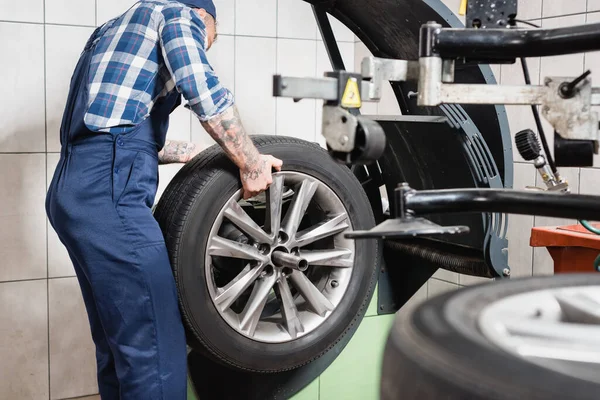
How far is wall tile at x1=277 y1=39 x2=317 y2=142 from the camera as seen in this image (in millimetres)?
4090

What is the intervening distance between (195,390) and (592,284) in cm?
157

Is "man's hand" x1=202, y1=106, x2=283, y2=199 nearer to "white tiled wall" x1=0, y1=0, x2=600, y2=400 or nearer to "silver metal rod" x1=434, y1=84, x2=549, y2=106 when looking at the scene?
"silver metal rod" x1=434, y1=84, x2=549, y2=106

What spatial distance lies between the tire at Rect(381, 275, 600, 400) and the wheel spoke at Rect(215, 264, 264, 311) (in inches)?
41.1

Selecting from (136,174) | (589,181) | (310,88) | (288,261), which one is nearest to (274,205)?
(288,261)

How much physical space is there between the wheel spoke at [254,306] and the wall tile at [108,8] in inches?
80.3

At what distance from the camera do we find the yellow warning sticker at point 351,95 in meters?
1.12

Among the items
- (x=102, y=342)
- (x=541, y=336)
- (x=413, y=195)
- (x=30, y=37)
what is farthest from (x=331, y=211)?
(x=30, y=37)

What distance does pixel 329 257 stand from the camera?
2.31 metres

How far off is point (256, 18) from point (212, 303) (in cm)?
228

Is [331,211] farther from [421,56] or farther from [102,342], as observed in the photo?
[421,56]

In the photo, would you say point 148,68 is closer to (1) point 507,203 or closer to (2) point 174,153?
(2) point 174,153

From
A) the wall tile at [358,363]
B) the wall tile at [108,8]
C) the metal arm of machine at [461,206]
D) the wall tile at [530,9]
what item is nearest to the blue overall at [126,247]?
the wall tile at [358,363]

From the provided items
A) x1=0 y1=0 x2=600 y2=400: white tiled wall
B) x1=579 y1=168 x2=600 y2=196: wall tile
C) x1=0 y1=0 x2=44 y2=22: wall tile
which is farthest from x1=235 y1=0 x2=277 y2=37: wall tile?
x1=579 y1=168 x2=600 y2=196: wall tile

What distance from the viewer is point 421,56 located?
1181mm
